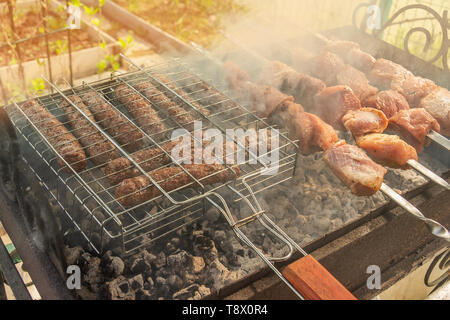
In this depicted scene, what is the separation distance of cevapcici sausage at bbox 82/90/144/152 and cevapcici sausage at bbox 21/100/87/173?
28 cm

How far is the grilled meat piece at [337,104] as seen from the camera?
366 centimetres

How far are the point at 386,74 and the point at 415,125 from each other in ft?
2.75

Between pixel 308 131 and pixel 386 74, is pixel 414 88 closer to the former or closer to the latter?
pixel 386 74

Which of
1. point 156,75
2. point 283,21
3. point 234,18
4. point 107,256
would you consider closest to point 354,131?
point 156,75

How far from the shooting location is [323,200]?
10.4 feet

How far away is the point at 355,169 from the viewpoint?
3049 millimetres

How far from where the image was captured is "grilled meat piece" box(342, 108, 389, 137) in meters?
3.45

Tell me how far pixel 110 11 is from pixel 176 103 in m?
5.32

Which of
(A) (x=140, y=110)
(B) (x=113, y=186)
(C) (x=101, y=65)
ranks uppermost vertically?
(A) (x=140, y=110)

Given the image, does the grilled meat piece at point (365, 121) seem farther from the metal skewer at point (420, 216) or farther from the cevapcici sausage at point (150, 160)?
the cevapcici sausage at point (150, 160)

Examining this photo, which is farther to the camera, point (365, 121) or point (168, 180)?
point (365, 121)

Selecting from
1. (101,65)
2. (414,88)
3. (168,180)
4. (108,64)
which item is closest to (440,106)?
(414,88)

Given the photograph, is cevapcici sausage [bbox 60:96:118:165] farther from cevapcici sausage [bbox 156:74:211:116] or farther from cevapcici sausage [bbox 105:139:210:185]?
cevapcici sausage [bbox 156:74:211:116]

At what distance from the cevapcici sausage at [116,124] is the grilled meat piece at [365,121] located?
5.22 feet
